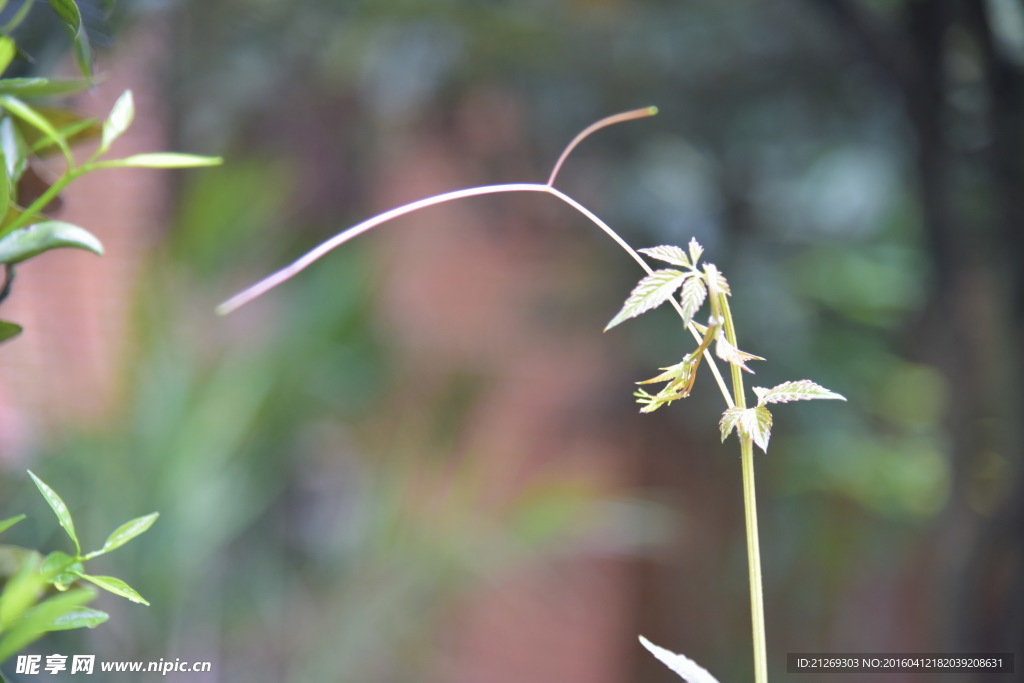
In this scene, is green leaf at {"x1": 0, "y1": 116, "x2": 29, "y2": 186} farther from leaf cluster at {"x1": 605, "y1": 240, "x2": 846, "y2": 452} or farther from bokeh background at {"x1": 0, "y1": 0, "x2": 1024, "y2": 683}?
bokeh background at {"x1": 0, "y1": 0, "x2": 1024, "y2": 683}

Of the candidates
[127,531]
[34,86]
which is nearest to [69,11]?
[34,86]

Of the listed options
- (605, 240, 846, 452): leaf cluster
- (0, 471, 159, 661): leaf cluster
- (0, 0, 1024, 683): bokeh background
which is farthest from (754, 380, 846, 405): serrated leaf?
(0, 0, 1024, 683): bokeh background

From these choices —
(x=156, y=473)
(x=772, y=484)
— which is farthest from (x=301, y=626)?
(x=772, y=484)

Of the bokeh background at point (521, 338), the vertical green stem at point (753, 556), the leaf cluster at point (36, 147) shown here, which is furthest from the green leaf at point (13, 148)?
the bokeh background at point (521, 338)

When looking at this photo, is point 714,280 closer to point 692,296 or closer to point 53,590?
point 692,296

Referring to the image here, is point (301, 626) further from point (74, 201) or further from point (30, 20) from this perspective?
point (30, 20)

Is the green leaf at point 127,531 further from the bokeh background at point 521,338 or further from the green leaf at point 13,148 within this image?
the bokeh background at point 521,338
